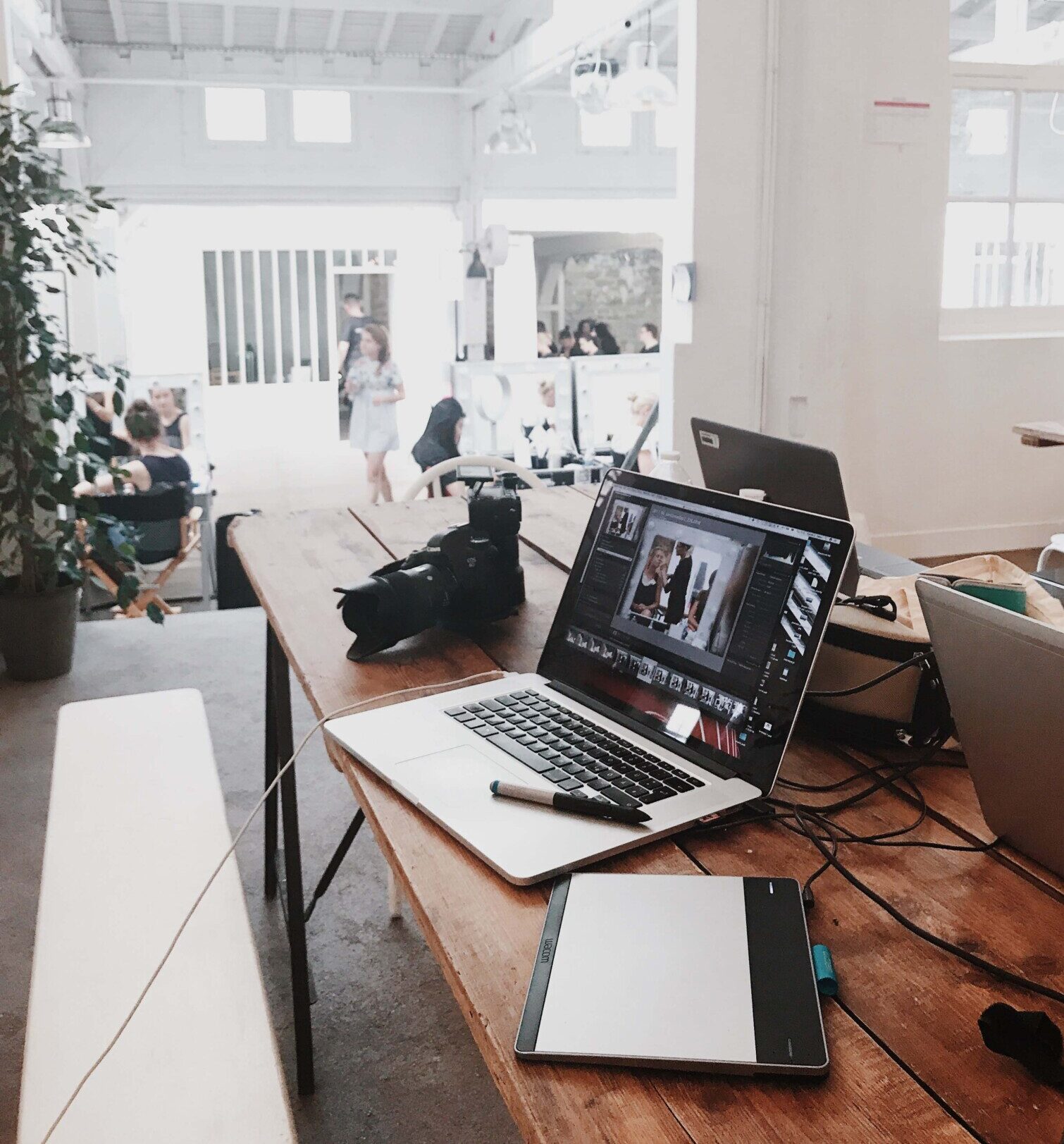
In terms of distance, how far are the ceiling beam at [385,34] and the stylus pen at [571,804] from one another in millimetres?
10703

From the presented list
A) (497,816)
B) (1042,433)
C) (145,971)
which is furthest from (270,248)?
(497,816)

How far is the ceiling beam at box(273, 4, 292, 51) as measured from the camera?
34.0ft

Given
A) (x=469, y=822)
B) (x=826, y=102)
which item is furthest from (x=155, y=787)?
(x=826, y=102)

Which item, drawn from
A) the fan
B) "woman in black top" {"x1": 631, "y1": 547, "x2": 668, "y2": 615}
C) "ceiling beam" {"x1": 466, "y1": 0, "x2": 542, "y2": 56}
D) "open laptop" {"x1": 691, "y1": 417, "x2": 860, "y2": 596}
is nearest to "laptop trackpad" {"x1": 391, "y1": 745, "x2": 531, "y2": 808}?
"woman in black top" {"x1": 631, "y1": 547, "x2": 668, "y2": 615}

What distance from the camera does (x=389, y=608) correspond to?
159cm

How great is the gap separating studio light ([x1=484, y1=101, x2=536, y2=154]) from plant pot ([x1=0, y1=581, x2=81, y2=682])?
6.56 meters

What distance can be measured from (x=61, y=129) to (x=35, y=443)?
109cm

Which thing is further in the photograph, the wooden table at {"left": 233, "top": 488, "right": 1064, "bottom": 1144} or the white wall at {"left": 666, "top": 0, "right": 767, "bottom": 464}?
the white wall at {"left": 666, "top": 0, "right": 767, "bottom": 464}

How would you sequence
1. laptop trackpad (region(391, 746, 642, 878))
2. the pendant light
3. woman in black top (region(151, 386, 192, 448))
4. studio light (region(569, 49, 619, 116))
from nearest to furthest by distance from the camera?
1. laptop trackpad (region(391, 746, 642, 878))
2. the pendant light
3. studio light (region(569, 49, 619, 116))
4. woman in black top (region(151, 386, 192, 448))

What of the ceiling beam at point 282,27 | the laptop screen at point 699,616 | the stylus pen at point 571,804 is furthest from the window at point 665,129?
the stylus pen at point 571,804

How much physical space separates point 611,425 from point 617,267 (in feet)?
12.1

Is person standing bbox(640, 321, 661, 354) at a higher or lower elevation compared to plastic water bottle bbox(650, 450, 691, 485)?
higher

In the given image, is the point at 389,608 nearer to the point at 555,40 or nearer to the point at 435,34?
the point at 555,40

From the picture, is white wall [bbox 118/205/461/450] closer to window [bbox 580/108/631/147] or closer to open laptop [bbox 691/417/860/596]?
window [bbox 580/108/631/147]
